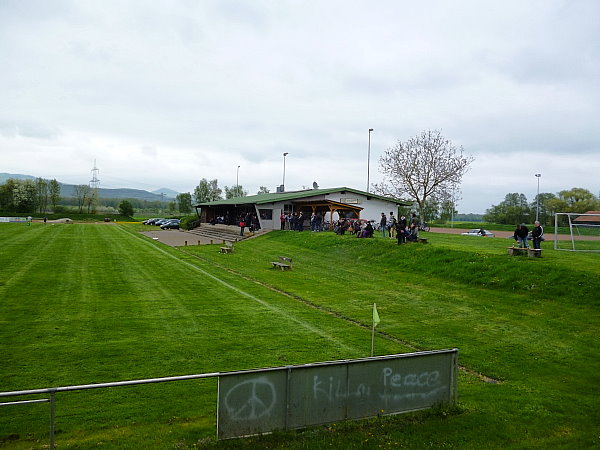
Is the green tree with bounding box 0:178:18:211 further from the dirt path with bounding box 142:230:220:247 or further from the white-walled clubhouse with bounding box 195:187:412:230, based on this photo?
the white-walled clubhouse with bounding box 195:187:412:230

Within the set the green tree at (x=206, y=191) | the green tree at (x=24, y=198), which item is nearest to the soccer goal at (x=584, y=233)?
the green tree at (x=206, y=191)

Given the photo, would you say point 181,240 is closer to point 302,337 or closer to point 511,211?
point 302,337

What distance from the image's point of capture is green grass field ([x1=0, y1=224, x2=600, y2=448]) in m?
6.63

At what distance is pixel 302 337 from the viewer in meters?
11.3

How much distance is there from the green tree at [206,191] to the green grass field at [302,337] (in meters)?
73.2

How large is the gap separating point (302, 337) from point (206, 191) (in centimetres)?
8846

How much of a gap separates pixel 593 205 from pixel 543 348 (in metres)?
73.0

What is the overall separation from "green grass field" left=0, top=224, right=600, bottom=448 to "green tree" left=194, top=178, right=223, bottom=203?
7315 centimetres

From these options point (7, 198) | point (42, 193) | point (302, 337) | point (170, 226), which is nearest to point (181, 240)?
point (170, 226)

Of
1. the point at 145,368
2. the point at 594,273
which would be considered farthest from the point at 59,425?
the point at 594,273

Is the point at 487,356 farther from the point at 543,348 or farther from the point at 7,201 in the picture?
the point at 7,201

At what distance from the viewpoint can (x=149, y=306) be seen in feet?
46.9

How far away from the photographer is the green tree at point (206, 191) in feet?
316

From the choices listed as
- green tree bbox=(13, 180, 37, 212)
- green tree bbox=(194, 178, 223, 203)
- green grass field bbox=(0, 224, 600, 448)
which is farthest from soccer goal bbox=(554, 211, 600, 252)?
green tree bbox=(13, 180, 37, 212)
